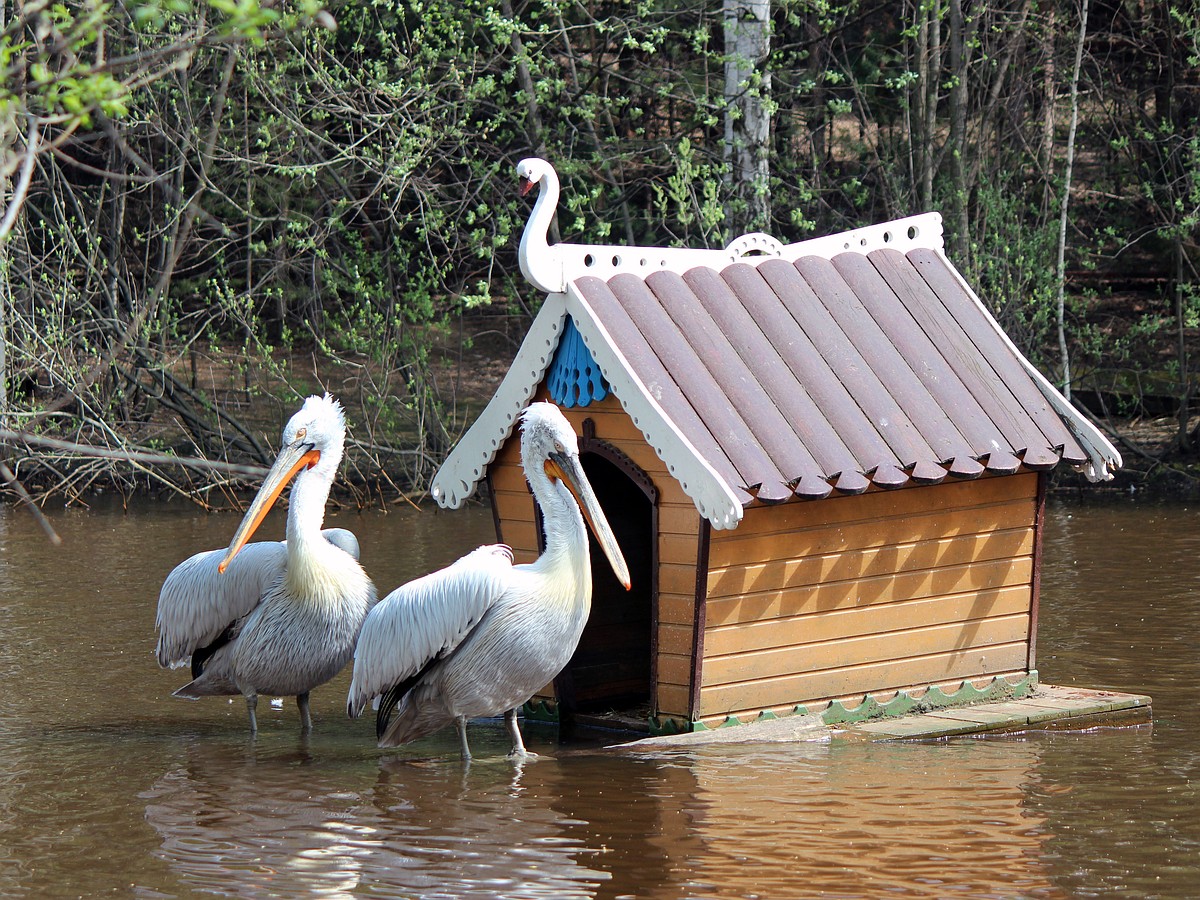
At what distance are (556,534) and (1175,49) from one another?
39.0 ft

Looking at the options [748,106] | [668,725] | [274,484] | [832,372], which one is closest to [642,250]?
[832,372]

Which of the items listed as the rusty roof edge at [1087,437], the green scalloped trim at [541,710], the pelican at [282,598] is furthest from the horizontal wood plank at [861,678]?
the pelican at [282,598]

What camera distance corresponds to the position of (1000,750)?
22.7 feet

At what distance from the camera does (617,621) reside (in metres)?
7.99

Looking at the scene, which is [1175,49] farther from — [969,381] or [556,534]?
[556,534]

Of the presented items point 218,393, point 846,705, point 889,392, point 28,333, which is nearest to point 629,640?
point 846,705

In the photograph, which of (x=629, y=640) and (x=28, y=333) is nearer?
(x=629, y=640)

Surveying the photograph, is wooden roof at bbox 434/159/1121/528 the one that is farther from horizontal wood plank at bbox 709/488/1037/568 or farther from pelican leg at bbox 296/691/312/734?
pelican leg at bbox 296/691/312/734

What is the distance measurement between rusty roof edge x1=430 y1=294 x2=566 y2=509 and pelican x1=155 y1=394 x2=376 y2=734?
532 millimetres

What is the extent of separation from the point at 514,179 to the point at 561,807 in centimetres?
1105

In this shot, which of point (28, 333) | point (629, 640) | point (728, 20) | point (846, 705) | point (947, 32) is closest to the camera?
point (846, 705)

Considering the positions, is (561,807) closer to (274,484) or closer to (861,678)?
(861,678)

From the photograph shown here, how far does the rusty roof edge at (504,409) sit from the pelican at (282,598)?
532 millimetres

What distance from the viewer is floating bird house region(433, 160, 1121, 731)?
21.9 feet
